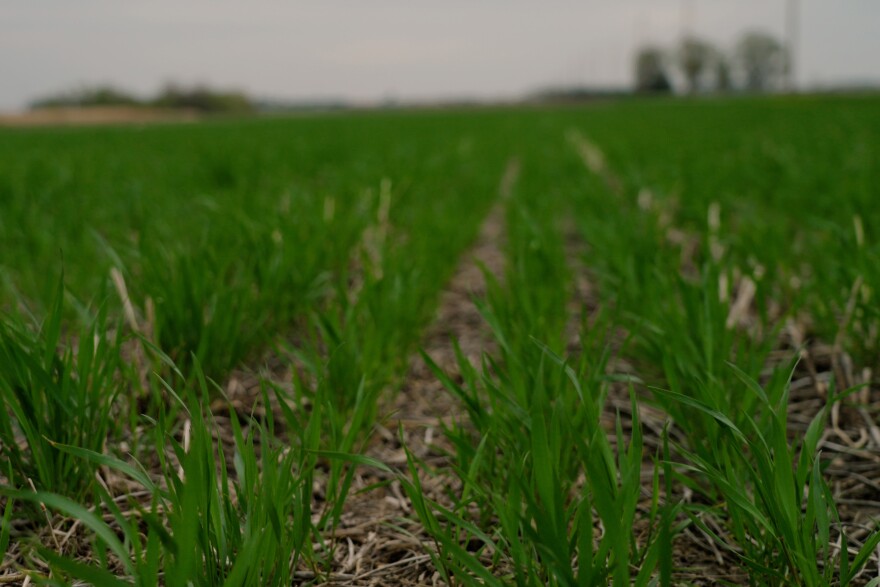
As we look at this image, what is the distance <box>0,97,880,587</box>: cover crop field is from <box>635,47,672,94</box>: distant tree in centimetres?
9132

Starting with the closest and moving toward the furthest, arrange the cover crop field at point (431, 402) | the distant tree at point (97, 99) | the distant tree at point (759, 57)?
the cover crop field at point (431, 402), the distant tree at point (97, 99), the distant tree at point (759, 57)

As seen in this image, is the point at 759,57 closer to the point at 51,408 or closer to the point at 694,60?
the point at 694,60

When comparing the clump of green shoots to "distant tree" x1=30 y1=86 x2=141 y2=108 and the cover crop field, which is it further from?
"distant tree" x1=30 y1=86 x2=141 y2=108

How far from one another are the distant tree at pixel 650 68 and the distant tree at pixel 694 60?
2.69m

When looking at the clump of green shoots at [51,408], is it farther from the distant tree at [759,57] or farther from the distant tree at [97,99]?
the distant tree at [759,57]

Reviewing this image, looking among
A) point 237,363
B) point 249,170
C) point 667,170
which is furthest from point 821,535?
point 249,170

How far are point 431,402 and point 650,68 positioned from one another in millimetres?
102163

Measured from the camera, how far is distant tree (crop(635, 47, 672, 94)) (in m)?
89.8

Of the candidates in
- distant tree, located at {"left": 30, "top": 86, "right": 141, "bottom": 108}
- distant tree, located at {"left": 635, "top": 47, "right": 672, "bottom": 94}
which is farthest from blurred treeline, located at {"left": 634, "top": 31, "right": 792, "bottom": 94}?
distant tree, located at {"left": 30, "top": 86, "right": 141, "bottom": 108}

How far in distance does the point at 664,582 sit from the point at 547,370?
0.63m

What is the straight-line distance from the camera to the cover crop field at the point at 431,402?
90cm

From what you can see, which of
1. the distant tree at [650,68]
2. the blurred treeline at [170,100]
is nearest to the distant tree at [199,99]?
the blurred treeline at [170,100]

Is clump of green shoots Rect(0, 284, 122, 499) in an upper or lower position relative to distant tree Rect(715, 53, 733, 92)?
lower

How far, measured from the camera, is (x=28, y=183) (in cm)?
501
